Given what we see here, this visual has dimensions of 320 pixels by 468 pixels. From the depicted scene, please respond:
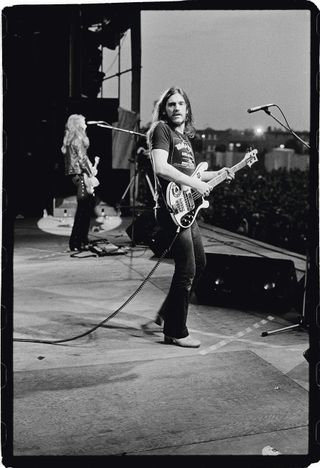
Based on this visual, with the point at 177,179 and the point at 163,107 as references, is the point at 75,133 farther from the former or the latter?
the point at 177,179

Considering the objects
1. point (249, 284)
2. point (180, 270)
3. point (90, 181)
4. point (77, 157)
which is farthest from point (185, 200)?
point (90, 181)

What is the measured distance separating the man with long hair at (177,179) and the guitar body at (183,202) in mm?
44

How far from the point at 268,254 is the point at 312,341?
16.5 ft

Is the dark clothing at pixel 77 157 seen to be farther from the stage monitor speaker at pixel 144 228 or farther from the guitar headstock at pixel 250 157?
the guitar headstock at pixel 250 157

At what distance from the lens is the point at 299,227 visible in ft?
26.0

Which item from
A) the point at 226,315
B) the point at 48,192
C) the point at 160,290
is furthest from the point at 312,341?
the point at 48,192

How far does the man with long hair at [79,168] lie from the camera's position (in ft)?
20.9

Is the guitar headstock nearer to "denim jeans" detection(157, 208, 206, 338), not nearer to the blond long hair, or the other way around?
"denim jeans" detection(157, 208, 206, 338)

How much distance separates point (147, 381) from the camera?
10.3 ft

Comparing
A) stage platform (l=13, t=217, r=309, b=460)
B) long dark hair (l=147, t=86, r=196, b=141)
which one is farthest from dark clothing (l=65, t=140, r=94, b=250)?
long dark hair (l=147, t=86, r=196, b=141)

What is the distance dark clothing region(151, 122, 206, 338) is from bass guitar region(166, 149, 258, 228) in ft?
0.16

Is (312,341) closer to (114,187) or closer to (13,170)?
(13,170)

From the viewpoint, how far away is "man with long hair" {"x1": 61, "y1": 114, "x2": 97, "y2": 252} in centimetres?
638

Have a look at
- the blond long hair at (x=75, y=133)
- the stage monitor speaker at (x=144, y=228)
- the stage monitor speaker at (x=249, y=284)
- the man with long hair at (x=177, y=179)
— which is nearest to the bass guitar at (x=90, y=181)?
the blond long hair at (x=75, y=133)
